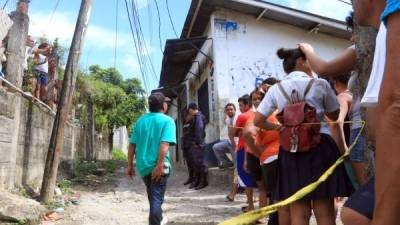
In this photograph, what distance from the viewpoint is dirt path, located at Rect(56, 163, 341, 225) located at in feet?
18.8

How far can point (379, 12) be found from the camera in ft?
4.57

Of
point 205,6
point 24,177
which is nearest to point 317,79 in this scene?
point 24,177

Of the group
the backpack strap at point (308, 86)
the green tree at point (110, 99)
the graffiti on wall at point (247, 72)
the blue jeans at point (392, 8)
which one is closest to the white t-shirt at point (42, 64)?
the graffiti on wall at point (247, 72)

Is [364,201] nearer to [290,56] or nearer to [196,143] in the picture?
[290,56]

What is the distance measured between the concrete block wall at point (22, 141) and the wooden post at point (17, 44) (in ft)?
1.13

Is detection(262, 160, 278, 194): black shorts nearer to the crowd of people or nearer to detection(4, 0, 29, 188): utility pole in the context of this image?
the crowd of people

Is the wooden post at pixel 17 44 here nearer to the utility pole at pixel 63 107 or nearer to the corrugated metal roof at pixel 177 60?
the utility pole at pixel 63 107

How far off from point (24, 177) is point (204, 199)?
9.77ft

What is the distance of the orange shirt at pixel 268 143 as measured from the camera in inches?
144

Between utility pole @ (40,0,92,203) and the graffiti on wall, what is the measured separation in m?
4.18

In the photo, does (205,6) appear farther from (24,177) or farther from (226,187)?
(24,177)

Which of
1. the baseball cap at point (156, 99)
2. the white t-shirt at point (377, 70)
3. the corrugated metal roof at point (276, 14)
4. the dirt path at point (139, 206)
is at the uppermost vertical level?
the corrugated metal roof at point (276, 14)

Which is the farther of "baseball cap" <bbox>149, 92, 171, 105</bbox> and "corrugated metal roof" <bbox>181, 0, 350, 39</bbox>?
"corrugated metal roof" <bbox>181, 0, 350, 39</bbox>

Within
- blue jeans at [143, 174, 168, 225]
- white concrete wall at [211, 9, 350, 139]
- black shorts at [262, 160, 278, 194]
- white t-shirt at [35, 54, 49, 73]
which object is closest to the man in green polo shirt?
blue jeans at [143, 174, 168, 225]
